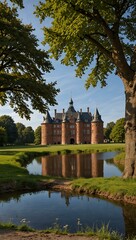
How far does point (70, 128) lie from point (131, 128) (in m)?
94.5

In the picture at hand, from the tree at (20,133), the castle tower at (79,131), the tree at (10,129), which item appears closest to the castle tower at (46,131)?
the castle tower at (79,131)

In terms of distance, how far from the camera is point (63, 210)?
36.4 feet

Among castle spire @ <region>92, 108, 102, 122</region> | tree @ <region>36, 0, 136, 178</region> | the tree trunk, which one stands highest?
castle spire @ <region>92, 108, 102, 122</region>

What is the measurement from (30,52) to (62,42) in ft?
23.7

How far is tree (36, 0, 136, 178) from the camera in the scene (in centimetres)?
1334

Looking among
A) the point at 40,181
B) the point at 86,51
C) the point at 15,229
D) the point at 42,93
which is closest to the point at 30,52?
the point at 42,93

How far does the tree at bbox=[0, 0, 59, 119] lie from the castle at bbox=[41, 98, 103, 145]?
77.5 meters

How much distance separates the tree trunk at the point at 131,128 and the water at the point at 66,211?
2839 mm

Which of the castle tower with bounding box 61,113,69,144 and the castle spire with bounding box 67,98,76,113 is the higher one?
the castle spire with bounding box 67,98,76,113

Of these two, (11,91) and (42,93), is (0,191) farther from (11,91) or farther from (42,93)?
(11,91)

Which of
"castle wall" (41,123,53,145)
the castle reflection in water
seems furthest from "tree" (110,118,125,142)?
the castle reflection in water

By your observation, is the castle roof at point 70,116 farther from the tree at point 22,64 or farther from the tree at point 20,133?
the tree at point 22,64

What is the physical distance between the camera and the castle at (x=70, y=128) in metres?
104

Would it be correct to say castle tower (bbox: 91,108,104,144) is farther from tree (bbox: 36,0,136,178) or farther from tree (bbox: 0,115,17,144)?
tree (bbox: 36,0,136,178)
